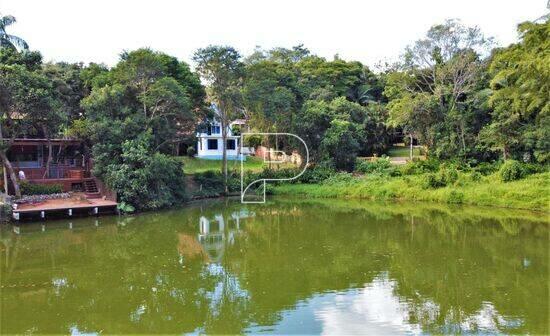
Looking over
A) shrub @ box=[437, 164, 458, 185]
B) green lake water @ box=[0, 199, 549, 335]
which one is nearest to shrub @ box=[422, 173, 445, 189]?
shrub @ box=[437, 164, 458, 185]

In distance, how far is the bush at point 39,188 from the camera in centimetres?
2242

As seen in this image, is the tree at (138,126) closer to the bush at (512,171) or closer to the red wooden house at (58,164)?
the red wooden house at (58,164)

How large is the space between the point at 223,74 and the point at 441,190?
557 inches

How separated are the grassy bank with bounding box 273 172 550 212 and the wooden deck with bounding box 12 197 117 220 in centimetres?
1160

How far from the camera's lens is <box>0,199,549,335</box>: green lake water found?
29.9ft

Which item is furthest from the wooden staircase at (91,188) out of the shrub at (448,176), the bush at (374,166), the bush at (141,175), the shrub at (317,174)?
the shrub at (448,176)

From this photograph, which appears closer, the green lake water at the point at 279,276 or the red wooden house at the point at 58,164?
the green lake water at the point at 279,276

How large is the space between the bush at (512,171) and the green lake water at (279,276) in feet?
12.2

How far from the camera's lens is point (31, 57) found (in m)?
23.7

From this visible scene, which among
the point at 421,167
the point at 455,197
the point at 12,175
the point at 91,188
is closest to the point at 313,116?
the point at 421,167

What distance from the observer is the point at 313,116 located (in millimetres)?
31141

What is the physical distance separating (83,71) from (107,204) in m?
9.76

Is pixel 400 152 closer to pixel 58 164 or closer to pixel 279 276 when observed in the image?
pixel 58 164

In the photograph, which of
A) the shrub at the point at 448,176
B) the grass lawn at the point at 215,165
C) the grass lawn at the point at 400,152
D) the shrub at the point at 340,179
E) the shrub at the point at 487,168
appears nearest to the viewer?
the shrub at the point at 448,176
